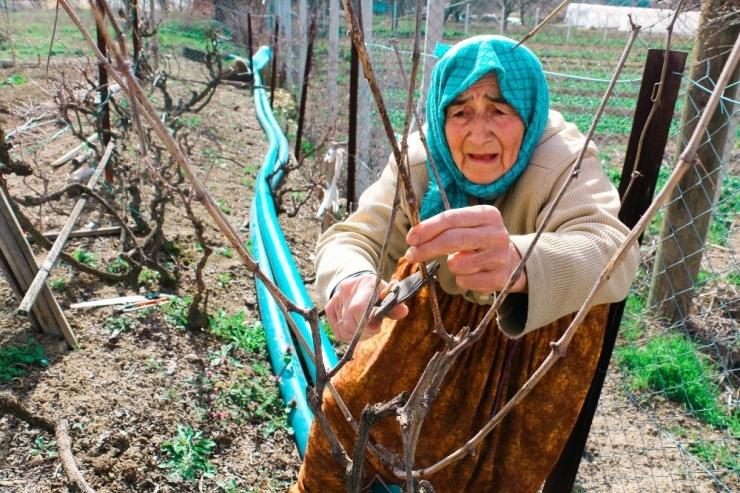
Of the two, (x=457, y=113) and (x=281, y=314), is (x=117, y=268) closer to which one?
(x=281, y=314)

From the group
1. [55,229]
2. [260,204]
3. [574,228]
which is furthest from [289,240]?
[574,228]

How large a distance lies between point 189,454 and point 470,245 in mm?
1875

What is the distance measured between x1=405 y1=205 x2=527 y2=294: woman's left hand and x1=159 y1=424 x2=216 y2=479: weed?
1756mm

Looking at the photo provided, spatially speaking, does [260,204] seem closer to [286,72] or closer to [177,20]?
[286,72]

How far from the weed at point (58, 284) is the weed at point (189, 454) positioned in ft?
4.22

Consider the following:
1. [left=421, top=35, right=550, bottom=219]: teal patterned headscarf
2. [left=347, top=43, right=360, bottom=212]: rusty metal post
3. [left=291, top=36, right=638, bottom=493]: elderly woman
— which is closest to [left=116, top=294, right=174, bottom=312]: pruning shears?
[left=347, top=43, right=360, bottom=212]: rusty metal post

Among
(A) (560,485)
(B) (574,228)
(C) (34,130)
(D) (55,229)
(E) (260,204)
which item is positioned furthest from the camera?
(C) (34,130)

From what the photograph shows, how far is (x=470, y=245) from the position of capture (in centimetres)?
99

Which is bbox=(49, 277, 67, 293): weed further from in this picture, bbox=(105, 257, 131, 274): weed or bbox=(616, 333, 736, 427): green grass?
bbox=(616, 333, 736, 427): green grass

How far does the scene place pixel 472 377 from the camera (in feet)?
5.36

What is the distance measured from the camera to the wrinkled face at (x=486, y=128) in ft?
5.05

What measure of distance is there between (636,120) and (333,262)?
3.08 ft

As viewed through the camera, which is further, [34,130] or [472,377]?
[34,130]

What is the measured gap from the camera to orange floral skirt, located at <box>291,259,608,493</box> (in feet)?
5.16
